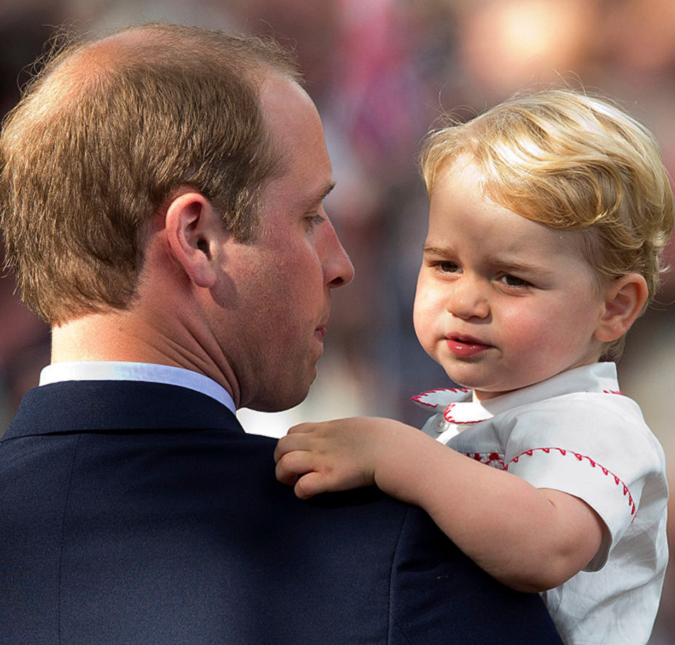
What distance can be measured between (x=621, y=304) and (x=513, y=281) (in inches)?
8.2

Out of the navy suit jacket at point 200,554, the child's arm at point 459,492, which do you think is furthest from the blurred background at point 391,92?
the navy suit jacket at point 200,554

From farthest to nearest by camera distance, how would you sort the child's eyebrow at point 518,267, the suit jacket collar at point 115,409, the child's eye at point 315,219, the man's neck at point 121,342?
1. the child's eyebrow at point 518,267
2. the child's eye at point 315,219
3. the man's neck at point 121,342
4. the suit jacket collar at point 115,409

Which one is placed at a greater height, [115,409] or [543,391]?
[115,409]

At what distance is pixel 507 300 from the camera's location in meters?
1.54

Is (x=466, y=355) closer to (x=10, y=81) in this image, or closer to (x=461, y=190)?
(x=461, y=190)

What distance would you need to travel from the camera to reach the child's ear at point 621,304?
1.60m

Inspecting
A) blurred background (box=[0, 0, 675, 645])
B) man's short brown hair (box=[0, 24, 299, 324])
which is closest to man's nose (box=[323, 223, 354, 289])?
man's short brown hair (box=[0, 24, 299, 324])

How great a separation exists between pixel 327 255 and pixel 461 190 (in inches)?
12.1

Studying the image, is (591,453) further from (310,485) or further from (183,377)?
(183,377)

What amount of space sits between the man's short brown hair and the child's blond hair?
0.44 metres

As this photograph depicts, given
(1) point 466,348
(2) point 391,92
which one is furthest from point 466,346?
(2) point 391,92

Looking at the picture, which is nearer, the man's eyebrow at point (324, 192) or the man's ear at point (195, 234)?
the man's ear at point (195, 234)

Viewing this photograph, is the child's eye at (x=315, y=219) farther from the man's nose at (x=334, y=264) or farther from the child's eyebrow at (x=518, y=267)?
the child's eyebrow at (x=518, y=267)

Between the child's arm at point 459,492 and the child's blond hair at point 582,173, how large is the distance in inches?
19.3
